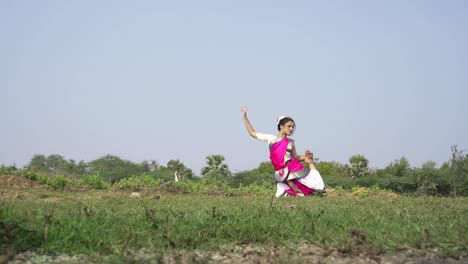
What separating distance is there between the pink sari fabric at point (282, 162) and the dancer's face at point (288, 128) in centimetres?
17

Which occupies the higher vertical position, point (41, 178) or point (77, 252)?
point (41, 178)

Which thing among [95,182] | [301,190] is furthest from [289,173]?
[95,182]

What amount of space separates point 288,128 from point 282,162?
78 cm

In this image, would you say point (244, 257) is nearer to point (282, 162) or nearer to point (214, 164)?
point (282, 162)

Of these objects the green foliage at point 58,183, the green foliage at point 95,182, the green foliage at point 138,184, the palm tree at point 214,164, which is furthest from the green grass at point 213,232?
the palm tree at point 214,164

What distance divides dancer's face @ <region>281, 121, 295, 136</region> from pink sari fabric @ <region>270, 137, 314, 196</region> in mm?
168

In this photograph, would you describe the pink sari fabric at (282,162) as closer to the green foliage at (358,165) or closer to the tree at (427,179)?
the tree at (427,179)

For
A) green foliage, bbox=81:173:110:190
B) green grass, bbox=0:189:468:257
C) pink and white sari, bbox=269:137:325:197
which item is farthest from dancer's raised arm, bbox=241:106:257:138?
green grass, bbox=0:189:468:257

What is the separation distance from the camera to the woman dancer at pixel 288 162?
1298 centimetres

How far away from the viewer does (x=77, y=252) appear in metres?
4.68

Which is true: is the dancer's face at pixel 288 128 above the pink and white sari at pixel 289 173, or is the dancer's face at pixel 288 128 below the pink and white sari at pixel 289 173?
above

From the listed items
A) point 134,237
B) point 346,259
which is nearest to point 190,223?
point 134,237

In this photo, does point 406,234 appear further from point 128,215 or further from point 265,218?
point 128,215

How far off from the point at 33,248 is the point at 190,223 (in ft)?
5.07
